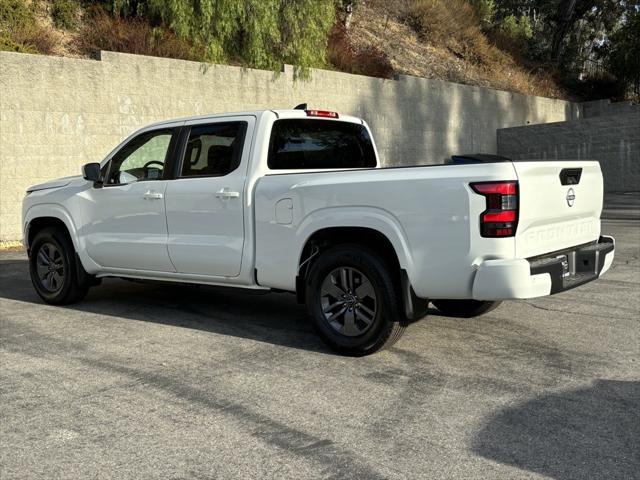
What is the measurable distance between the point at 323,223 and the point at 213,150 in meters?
1.55

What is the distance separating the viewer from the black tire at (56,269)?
7.43m

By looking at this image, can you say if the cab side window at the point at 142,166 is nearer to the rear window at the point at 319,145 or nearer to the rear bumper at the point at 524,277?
the rear window at the point at 319,145

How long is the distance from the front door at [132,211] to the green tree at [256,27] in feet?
34.5

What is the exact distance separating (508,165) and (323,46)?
16510 millimetres

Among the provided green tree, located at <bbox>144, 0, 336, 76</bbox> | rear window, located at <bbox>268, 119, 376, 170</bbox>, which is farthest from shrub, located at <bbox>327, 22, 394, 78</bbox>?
rear window, located at <bbox>268, 119, 376, 170</bbox>

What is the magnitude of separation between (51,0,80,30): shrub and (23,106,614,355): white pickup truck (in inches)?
419

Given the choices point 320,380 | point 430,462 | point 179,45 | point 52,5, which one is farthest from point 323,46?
point 430,462

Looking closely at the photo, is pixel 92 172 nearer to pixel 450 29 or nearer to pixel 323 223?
pixel 323 223

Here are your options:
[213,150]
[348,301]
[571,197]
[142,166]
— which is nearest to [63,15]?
[142,166]

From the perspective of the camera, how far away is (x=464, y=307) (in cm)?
666

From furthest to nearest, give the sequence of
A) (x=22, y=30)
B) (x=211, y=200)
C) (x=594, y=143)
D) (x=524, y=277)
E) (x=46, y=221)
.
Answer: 1. (x=594, y=143)
2. (x=22, y=30)
3. (x=46, y=221)
4. (x=211, y=200)
5. (x=524, y=277)

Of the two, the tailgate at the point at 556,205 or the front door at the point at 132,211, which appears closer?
the tailgate at the point at 556,205

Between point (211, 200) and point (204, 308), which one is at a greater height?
point (211, 200)

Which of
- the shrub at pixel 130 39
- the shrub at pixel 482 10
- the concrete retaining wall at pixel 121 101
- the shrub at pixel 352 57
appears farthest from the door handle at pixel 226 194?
the shrub at pixel 482 10
